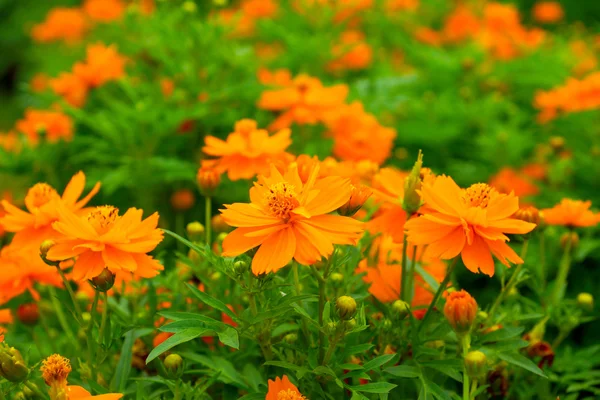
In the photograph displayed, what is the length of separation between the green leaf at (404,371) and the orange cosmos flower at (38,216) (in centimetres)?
52

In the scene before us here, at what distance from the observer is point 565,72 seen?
2473 mm

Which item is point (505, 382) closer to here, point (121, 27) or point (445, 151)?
point (445, 151)

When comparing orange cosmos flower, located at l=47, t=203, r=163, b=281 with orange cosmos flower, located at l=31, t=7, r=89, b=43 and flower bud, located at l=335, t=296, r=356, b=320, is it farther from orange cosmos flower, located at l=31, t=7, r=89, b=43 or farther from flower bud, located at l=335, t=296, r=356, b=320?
orange cosmos flower, located at l=31, t=7, r=89, b=43

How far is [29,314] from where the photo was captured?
1.23 metres

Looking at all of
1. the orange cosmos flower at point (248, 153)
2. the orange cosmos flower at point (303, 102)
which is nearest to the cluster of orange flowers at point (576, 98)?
the orange cosmos flower at point (303, 102)

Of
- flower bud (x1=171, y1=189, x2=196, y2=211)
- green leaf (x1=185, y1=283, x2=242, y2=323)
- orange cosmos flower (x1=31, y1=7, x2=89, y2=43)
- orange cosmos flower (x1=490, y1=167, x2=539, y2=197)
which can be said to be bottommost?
flower bud (x1=171, y1=189, x2=196, y2=211)

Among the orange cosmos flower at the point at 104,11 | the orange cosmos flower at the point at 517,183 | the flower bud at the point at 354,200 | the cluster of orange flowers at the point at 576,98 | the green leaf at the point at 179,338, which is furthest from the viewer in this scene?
the orange cosmos flower at the point at 104,11

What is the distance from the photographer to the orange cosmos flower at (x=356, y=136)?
1.78 metres

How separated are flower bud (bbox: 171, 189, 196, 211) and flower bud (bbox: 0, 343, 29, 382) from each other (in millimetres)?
1119

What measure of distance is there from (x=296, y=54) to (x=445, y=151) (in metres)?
0.62

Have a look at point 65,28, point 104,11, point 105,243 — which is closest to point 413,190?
point 105,243

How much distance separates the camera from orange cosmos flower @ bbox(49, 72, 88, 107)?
2.07 meters

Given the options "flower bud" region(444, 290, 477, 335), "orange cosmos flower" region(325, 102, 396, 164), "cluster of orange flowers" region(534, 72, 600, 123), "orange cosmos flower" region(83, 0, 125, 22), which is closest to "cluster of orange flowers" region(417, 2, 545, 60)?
"cluster of orange flowers" region(534, 72, 600, 123)

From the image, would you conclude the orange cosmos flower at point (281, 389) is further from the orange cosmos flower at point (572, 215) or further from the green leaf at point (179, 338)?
the orange cosmos flower at point (572, 215)
